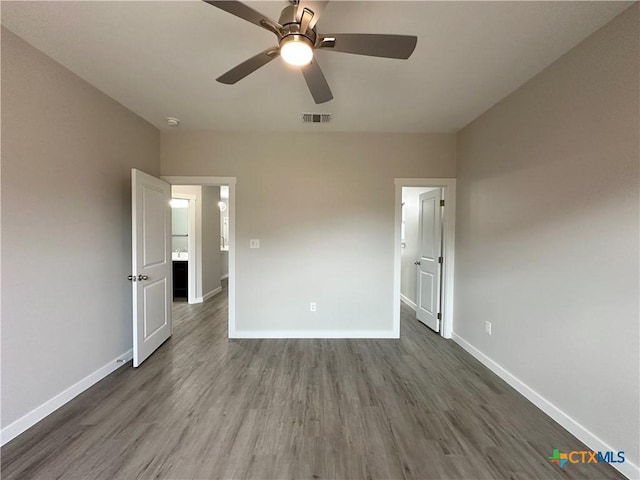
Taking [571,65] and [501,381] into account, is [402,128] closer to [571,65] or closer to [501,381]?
[571,65]

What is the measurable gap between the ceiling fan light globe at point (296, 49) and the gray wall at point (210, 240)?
4381 mm

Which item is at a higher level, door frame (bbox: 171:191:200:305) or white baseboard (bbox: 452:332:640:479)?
door frame (bbox: 171:191:200:305)

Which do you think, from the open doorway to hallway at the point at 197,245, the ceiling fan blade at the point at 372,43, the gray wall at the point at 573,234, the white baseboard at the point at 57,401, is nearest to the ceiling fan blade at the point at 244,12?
the ceiling fan blade at the point at 372,43

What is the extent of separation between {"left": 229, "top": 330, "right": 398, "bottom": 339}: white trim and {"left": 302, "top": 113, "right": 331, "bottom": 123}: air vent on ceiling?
257 centimetres

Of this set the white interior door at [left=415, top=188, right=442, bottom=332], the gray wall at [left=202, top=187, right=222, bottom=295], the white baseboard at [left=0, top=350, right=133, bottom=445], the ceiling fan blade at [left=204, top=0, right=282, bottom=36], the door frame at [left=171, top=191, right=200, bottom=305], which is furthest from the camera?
the gray wall at [left=202, top=187, right=222, bottom=295]

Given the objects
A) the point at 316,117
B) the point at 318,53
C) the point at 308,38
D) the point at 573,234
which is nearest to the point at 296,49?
the point at 308,38

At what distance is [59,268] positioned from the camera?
2100 mm

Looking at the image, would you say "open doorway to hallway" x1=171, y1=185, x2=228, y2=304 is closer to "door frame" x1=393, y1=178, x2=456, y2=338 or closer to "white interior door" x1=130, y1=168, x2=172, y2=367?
"white interior door" x1=130, y1=168, x2=172, y2=367

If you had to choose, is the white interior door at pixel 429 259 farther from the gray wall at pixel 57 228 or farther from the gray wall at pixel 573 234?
the gray wall at pixel 57 228

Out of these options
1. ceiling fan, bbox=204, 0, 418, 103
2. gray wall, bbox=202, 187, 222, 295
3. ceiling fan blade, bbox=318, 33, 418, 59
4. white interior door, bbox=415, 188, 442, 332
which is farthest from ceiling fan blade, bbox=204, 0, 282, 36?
gray wall, bbox=202, 187, 222, 295

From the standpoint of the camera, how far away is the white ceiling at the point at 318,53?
1.59 meters

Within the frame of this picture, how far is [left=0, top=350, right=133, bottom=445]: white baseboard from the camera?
1773 mm

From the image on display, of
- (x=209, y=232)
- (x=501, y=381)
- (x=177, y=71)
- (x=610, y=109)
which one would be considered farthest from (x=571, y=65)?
(x=209, y=232)

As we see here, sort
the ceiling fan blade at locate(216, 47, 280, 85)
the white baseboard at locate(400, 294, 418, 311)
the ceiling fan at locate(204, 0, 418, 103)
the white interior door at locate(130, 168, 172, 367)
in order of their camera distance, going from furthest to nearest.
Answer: the white baseboard at locate(400, 294, 418, 311) → the white interior door at locate(130, 168, 172, 367) → the ceiling fan blade at locate(216, 47, 280, 85) → the ceiling fan at locate(204, 0, 418, 103)
